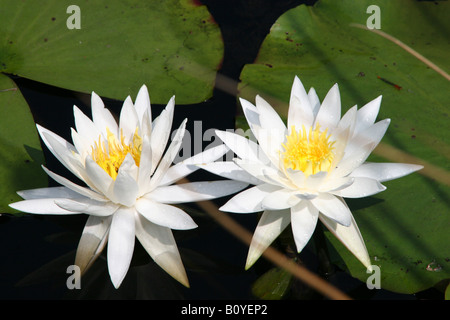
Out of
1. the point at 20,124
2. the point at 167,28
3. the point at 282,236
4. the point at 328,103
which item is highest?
the point at 167,28

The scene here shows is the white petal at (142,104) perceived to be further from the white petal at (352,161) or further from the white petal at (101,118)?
the white petal at (352,161)

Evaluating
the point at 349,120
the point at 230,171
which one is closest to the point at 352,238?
the point at 349,120

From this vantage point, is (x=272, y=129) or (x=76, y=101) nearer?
(x=272, y=129)

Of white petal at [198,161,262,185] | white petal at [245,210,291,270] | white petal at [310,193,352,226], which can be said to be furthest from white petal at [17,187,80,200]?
white petal at [310,193,352,226]

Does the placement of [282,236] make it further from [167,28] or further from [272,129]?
[167,28]

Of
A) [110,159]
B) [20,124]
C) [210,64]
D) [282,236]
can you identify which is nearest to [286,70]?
[210,64]

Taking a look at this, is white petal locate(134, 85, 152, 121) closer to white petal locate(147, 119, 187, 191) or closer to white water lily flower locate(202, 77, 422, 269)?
white petal locate(147, 119, 187, 191)

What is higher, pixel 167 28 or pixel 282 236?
pixel 167 28
